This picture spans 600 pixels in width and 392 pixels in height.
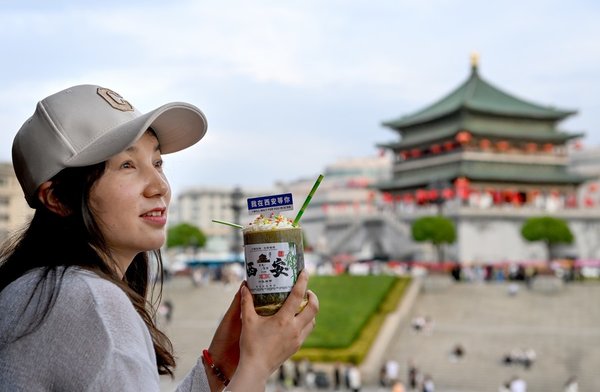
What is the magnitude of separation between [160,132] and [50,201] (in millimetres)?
375

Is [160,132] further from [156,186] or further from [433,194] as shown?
[433,194]

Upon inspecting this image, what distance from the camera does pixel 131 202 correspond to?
2.39 meters

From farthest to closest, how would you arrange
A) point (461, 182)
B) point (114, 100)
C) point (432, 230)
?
point (461, 182), point (432, 230), point (114, 100)

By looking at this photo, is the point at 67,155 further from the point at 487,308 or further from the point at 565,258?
the point at 565,258

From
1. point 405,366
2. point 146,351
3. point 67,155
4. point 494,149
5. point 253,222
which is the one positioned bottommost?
point 405,366

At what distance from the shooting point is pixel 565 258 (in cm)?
5078

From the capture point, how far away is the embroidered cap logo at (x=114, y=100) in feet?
7.93

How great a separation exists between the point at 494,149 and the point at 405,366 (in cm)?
2913

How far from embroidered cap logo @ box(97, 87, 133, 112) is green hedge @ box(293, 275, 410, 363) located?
24.1 meters

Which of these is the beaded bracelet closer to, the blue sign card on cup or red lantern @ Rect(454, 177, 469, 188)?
the blue sign card on cup

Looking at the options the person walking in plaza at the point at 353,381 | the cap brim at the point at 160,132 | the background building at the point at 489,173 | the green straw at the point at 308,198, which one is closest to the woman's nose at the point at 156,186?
the cap brim at the point at 160,132

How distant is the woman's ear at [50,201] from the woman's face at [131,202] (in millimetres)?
104

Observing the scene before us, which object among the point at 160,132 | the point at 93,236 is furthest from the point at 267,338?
the point at 160,132

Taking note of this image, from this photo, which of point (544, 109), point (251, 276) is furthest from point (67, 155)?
point (544, 109)
